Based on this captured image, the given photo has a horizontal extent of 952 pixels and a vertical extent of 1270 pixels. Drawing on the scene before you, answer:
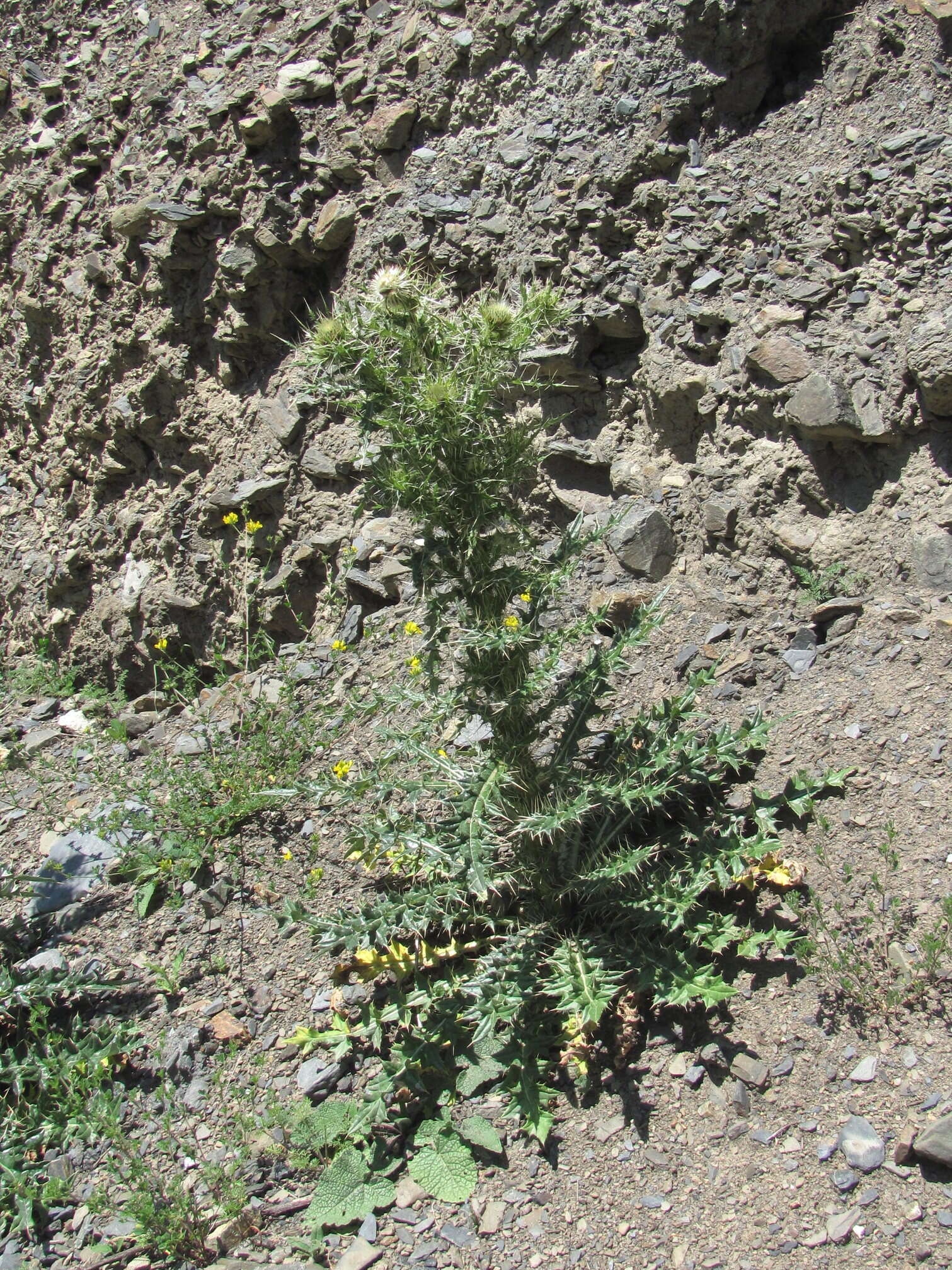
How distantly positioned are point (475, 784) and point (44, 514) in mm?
4312

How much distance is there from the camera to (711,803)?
3207 millimetres

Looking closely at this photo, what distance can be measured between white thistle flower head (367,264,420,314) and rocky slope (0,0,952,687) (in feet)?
4.45

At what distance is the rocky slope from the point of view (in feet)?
11.9

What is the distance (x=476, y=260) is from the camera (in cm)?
459

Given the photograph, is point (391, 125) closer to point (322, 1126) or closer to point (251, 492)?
point (251, 492)

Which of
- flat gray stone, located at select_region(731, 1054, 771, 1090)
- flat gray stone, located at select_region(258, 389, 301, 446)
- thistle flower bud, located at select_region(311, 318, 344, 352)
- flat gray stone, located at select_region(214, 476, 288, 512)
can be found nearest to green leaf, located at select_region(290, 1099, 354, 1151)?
flat gray stone, located at select_region(731, 1054, 771, 1090)

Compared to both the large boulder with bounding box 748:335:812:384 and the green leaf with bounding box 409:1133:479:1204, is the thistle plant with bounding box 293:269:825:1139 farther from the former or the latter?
the large boulder with bounding box 748:335:812:384

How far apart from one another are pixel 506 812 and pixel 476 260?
8.98 ft

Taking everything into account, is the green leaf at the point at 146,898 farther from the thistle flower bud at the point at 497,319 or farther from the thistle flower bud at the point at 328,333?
the thistle flower bud at the point at 497,319

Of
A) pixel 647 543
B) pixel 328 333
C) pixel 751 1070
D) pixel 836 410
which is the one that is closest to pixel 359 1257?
pixel 751 1070

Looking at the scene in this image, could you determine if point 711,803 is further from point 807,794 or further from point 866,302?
point 866,302

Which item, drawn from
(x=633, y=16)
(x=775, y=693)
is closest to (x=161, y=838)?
(x=775, y=693)

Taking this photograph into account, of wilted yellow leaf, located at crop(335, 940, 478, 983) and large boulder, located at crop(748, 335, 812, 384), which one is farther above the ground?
large boulder, located at crop(748, 335, 812, 384)

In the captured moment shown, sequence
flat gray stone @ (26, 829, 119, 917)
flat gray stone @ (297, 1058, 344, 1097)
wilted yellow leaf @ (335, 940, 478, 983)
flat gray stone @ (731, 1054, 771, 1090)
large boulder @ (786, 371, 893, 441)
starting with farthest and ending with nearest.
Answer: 1. flat gray stone @ (26, 829, 119, 917)
2. large boulder @ (786, 371, 893, 441)
3. wilted yellow leaf @ (335, 940, 478, 983)
4. flat gray stone @ (297, 1058, 344, 1097)
5. flat gray stone @ (731, 1054, 771, 1090)
